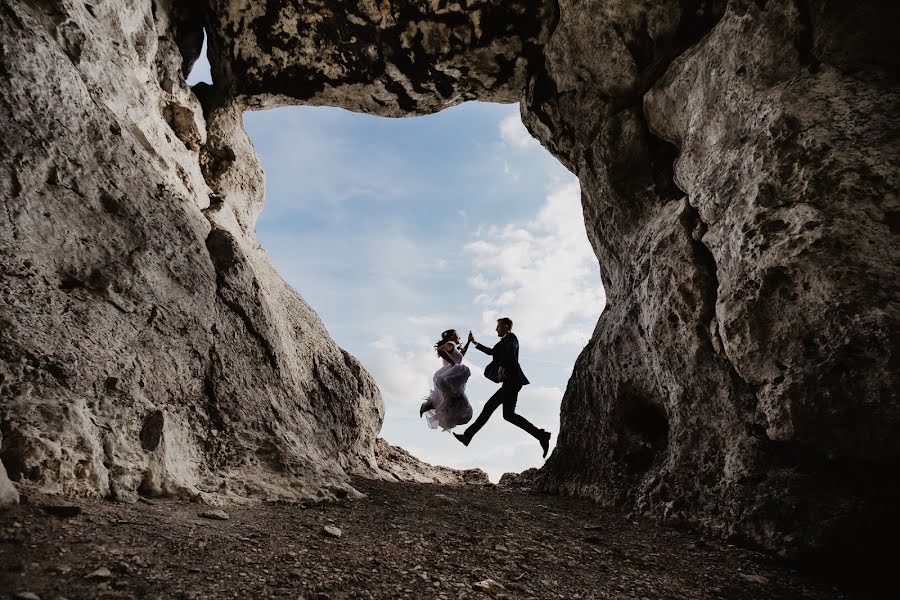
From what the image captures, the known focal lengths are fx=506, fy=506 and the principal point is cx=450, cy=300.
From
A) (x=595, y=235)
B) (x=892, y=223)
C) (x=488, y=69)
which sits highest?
(x=488, y=69)

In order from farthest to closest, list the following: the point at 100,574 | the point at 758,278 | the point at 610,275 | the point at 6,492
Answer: the point at 610,275, the point at 758,278, the point at 6,492, the point at 100,574

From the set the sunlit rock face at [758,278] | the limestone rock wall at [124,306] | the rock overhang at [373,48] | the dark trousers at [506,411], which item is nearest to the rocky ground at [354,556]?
the limestone rock wall at [124,306]

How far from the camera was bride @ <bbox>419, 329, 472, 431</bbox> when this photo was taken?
967 cm

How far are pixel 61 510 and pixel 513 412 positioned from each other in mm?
7366

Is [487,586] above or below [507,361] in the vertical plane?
below

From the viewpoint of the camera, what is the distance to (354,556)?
3.48m

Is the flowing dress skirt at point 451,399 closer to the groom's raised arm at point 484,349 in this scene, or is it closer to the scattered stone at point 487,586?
the groom's raised arm at point 484,349

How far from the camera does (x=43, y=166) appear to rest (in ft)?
15.2

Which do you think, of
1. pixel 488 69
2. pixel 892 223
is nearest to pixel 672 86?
pixel 892 223

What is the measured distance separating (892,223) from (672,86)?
3.38 meters

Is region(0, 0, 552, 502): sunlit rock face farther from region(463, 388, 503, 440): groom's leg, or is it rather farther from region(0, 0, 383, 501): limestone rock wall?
region(463, 388, 503, 440): groom's leg

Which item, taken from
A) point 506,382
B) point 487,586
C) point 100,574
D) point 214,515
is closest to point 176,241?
point 214,515

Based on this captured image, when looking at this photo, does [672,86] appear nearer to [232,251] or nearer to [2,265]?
[232,251]

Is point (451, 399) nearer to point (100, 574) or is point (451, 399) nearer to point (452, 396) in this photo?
point (452, 396)
